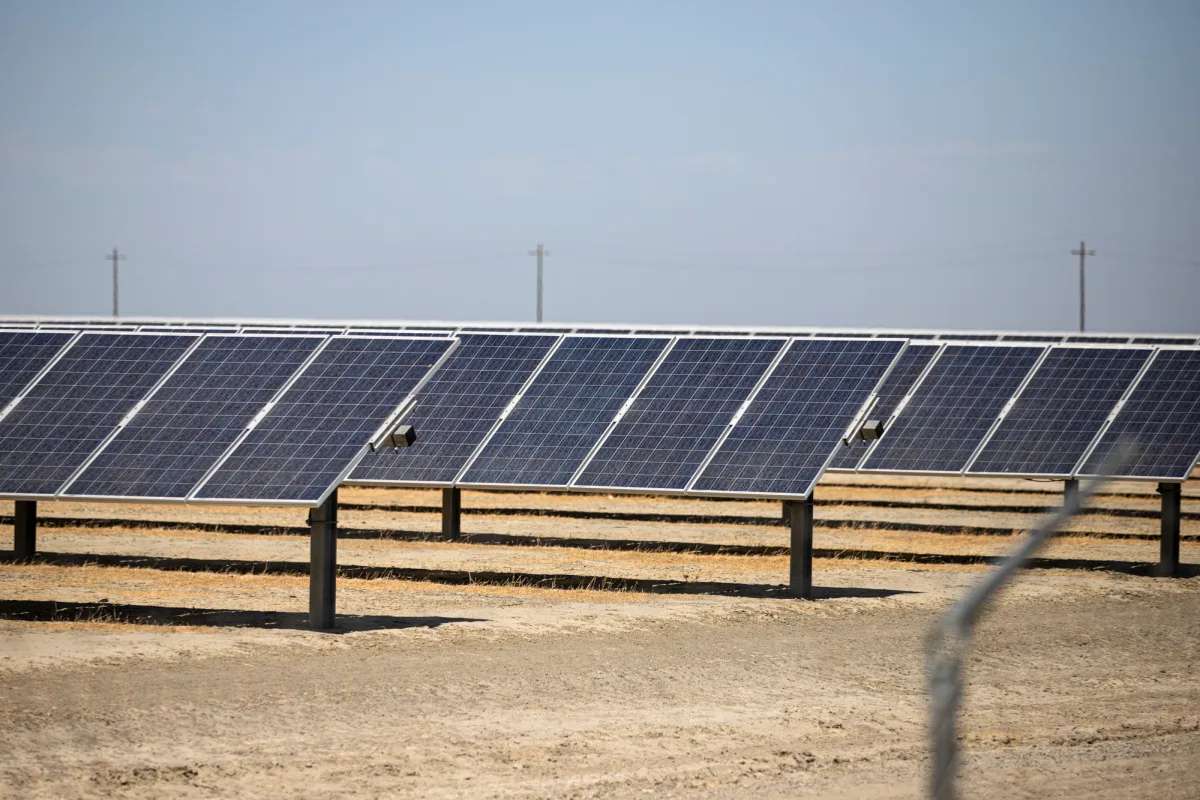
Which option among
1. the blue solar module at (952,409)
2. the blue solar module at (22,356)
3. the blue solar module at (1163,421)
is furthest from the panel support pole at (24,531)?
the blue solar module at (1163,421)

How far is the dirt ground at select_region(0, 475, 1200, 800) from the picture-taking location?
37.7ft

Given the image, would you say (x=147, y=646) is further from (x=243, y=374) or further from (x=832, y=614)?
(x=832, y=614)

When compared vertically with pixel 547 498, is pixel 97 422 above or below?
above

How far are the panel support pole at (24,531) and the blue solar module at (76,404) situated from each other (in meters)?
3.66

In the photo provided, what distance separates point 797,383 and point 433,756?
1261cm

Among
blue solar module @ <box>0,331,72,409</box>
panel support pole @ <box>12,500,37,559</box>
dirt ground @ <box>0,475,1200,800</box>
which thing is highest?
blue solar module @ <box>0,331,72,409</box>

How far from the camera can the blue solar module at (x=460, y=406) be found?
26484 millimetres

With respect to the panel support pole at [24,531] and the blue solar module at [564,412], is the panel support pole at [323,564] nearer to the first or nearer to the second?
the blue solar module at [564,412]

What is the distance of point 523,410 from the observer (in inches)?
1049

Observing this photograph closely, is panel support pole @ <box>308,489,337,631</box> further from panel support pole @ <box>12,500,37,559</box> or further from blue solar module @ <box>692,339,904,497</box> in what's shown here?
panel support pole @ <box>12,500,37,559</box>

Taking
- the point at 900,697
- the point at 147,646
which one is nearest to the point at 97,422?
the point at 147,646

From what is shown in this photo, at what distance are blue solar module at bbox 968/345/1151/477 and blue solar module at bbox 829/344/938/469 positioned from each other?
2.14 metres

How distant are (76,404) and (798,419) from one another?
9.12 meters

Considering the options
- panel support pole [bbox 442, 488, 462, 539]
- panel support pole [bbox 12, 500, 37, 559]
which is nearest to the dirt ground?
panel support pole [bbox 12, 500, 37, 559]
